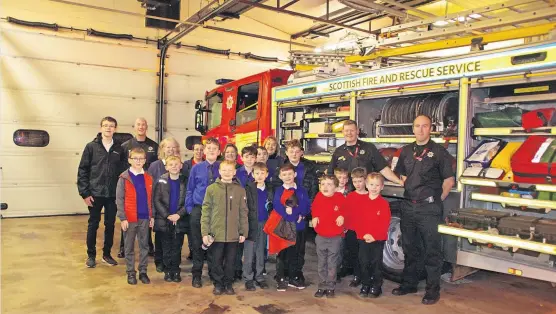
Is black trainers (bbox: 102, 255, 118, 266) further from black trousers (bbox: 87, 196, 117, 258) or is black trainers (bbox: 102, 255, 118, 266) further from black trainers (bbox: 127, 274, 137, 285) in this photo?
black trainers (bbox: 127, 274, 137, 285)

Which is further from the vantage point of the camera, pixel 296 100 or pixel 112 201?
pixel 296 100

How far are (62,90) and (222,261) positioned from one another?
6.81m

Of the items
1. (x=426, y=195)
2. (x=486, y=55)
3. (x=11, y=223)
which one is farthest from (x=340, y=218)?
(x=11, y=223)

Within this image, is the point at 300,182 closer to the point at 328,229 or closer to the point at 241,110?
the point at 328,229

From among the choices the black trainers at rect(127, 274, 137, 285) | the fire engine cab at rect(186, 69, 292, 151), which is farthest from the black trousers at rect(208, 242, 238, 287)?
the fire engine cab at rect(186, 69, 292, 151)

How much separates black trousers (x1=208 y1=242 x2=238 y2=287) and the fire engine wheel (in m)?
1.86

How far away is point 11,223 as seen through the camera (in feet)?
28.6

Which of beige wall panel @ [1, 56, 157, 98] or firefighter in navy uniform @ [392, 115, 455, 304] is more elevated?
beige wall panel @ [1, 56, 157, 98]

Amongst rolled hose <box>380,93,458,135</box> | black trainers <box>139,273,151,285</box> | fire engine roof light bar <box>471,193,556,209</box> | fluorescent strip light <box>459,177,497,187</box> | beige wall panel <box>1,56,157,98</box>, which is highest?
beige wall panel <box>1,56,157,98</box>

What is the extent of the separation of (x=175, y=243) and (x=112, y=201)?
122 cm

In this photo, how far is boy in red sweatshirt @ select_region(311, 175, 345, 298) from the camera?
181 inches

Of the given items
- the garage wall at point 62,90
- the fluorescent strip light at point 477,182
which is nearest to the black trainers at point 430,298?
the fluorescent strip light at point 477,182

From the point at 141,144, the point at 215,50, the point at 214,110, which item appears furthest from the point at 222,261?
the point at 215,50

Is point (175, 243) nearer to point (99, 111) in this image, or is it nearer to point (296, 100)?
point (296, 100)
